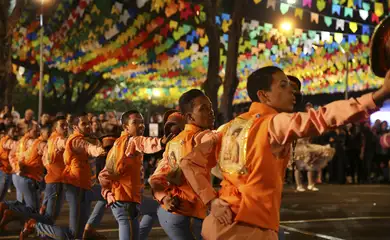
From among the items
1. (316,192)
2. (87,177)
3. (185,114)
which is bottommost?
(316,192)

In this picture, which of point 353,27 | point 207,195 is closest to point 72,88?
point 353,27

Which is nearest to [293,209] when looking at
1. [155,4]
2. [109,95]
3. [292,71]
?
[155,4]

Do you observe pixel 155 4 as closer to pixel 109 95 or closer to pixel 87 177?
pixel 87 177

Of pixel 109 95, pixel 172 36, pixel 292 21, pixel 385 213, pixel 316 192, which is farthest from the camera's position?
pixel 109 95

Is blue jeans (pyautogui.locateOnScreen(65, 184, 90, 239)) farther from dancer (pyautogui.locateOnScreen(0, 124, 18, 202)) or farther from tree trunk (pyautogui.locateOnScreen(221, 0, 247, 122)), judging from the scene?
tree trunk (pyautogui.locateOnScreen(221, 0, 247, 122))

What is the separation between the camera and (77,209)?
30.2ft

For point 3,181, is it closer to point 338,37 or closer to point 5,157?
point 5,157

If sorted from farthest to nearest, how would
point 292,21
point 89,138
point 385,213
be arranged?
point 292,21 → point 385,213 → point 89,138

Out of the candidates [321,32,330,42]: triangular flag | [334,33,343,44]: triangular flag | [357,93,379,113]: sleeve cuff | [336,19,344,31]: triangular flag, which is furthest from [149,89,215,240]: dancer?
[334,33,343,44]: triangular flag

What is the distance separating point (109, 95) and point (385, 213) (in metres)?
40.7

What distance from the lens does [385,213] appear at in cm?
1401

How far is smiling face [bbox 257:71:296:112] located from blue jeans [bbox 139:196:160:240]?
3.05 metres

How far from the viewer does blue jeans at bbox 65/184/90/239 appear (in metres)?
9.20

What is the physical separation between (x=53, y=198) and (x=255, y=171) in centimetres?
590
